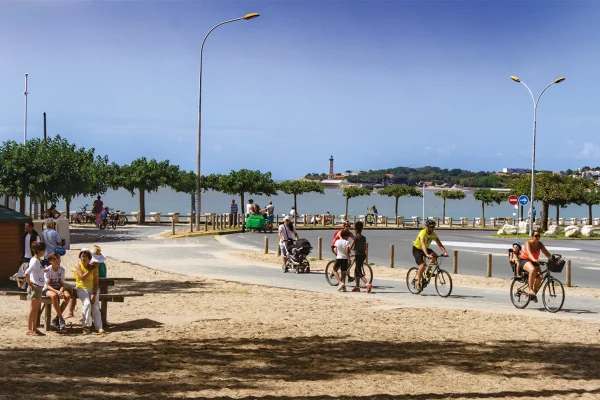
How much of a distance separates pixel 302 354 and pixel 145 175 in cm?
4856

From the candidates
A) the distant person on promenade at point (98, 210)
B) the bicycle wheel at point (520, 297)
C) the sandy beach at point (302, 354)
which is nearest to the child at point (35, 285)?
the sandy beach at point (302, 354)

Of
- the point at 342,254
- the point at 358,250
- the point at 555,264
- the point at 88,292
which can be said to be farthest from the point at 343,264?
the point at 88,292

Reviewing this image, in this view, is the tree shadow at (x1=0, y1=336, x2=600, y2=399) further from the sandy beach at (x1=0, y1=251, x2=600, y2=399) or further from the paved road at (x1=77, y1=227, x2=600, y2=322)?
the paved road at (x1=77, y1=227, x2=600, y2=322)

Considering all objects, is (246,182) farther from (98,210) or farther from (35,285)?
(35,285)

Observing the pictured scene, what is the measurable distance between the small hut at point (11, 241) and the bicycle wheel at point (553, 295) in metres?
12.1

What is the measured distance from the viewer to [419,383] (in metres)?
9.26

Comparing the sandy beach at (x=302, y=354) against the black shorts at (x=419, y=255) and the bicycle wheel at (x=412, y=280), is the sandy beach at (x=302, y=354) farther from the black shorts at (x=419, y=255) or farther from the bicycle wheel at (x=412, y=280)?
the bicycle wheel at (x=412, y=280)

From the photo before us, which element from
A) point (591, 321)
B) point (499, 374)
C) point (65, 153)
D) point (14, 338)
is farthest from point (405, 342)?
point (65, 153)

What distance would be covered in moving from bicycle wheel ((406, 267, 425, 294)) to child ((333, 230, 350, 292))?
152 cm

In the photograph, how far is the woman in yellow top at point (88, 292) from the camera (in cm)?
1250

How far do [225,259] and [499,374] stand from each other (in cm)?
1796

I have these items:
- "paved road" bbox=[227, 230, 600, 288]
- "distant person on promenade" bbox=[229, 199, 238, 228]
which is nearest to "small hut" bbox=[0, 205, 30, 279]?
"paved road" bbox=[227, 230, 600, 288]

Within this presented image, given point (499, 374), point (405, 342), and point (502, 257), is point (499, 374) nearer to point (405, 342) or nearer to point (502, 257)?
point (405, 342)

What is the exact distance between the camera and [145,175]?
57.8 metres
